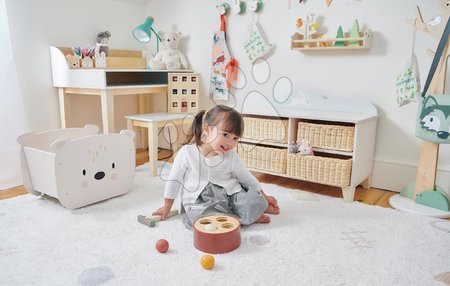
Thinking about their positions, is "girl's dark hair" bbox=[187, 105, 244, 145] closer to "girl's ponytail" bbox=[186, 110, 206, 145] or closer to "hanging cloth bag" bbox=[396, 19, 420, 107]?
"girl's ponytail" bbox=[186, 110, 206, 145]

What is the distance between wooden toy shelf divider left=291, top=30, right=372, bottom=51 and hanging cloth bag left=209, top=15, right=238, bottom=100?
1.46 ft

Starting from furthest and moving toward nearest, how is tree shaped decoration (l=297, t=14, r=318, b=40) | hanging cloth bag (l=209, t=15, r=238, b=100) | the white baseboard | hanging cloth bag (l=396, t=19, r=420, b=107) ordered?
hanging cloth bag (l=209, t=15, r=238, b=100)
tree shaped decoration (l=297, t=14, r=318, b=40)
the white baseboard
hanging cloth bag (l=396, t=19, r=420, b=107)

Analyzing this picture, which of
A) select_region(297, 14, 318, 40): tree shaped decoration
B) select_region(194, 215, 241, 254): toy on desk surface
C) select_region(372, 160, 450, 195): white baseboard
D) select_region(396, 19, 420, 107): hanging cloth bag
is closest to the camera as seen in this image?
select_region(194, 215, 241, 254): toy on desk surface

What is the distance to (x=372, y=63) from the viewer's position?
1.95m

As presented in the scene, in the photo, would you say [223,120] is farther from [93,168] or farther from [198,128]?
[93,168]

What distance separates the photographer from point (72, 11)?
2.31 m

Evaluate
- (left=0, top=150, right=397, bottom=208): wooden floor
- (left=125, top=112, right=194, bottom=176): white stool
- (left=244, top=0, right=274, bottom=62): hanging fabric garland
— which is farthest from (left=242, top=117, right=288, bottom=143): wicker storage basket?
(left=244, top=0, right=274, bottom=62): hanging fabric garland

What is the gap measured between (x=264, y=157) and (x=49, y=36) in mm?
1451

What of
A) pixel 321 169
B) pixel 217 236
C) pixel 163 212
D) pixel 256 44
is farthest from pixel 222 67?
pixel 217 236

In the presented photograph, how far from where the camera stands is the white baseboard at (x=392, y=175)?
193 cm

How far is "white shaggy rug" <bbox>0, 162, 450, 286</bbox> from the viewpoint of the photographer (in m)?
1.10

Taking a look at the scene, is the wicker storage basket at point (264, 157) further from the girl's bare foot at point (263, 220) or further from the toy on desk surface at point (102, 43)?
the toy on desk surface at point (102, 43)

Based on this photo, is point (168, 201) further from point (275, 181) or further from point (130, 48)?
point (130, 48)

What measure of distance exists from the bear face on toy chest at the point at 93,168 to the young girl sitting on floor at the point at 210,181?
13.8 inches
